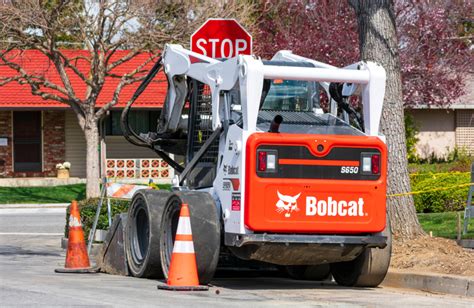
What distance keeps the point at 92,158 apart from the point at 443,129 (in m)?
16.6

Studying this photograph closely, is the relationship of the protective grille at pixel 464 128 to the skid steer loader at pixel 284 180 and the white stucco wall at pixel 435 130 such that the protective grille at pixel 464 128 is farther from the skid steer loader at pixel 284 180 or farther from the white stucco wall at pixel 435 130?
the skid steer loader at pixel 284 180

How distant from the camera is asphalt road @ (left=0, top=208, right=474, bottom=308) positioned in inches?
A: 377

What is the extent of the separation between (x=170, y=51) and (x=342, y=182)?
346cm

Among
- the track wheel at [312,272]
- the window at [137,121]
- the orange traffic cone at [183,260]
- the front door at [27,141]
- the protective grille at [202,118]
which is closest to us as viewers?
the orange traffic cone at [183,260]

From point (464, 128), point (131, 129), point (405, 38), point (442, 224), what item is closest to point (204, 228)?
point (131, 129)

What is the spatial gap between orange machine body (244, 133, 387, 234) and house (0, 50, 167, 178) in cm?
2497

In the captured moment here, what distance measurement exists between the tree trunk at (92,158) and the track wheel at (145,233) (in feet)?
51.7

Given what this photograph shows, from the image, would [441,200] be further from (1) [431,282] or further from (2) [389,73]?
(1) [431,282]

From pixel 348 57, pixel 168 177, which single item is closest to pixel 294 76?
pixel 348 57

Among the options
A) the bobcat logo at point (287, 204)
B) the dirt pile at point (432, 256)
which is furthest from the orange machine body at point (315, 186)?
the dirt pile at point (432, 256)

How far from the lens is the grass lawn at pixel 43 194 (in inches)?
1254

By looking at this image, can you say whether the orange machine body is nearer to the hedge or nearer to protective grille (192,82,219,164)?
protective grille (192,82,219,164)

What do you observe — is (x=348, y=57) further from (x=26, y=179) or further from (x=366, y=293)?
(x=366, y=293)

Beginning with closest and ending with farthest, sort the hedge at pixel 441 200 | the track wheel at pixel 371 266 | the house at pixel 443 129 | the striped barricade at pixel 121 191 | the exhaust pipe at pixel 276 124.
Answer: the exhaust pipe at pixel 276 124 → the track wheel at pixel 371 266 → the striped barricade at pixel 121 191 → the hedge at pixel 441 200 → the house at pixel 443 129
